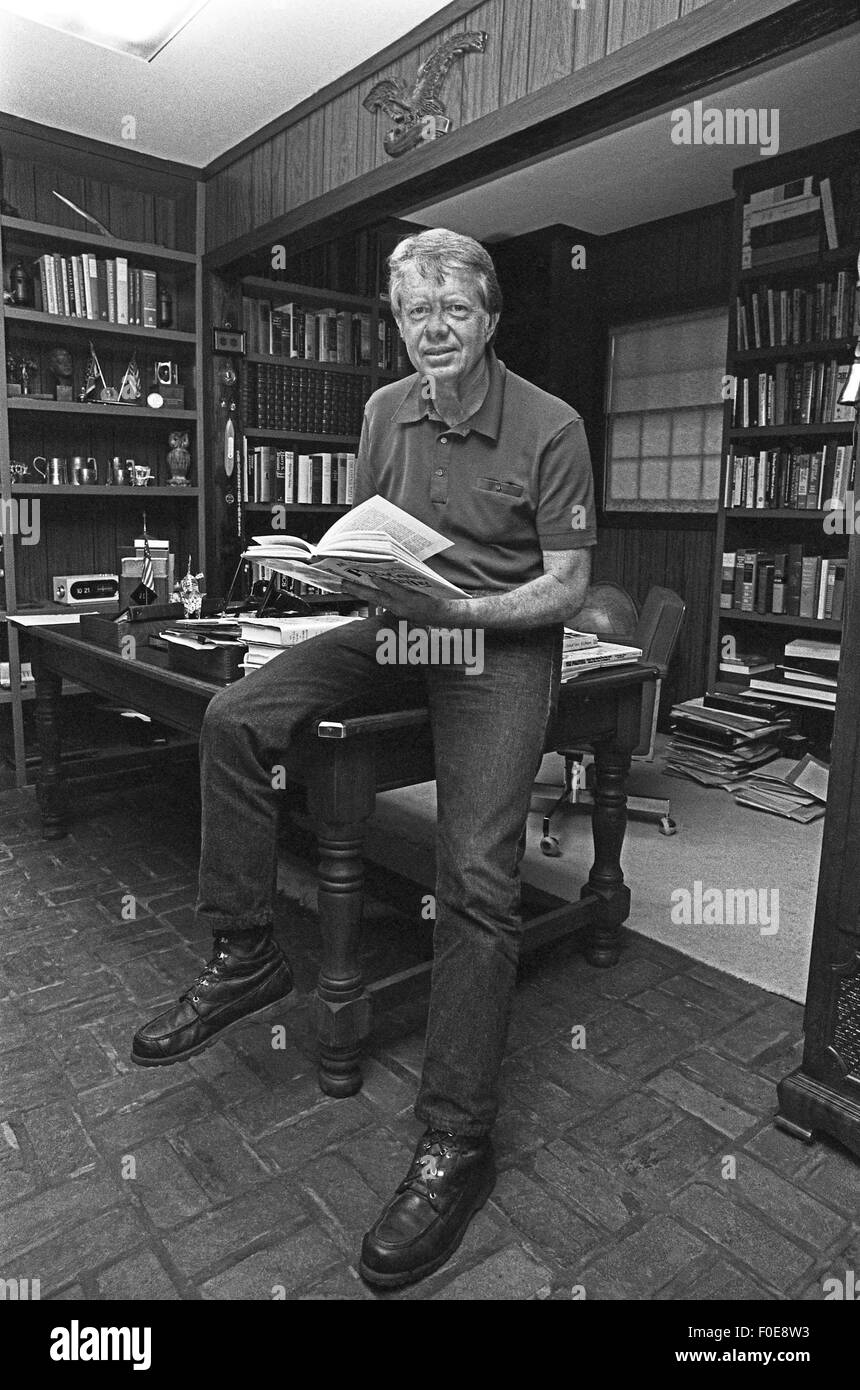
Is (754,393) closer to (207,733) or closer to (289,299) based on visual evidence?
(289,299)

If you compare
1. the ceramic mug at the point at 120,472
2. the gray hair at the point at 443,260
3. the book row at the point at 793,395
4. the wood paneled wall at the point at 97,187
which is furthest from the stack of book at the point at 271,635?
the book row at the point at 793,395

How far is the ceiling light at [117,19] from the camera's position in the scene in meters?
2.98

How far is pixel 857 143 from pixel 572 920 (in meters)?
3.84

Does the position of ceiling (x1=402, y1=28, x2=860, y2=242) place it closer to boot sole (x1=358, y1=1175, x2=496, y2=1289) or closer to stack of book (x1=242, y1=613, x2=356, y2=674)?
stack of book (x1=242, y1=613, x2=356, y2=674)

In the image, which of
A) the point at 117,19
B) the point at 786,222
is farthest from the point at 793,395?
the point at 117,19

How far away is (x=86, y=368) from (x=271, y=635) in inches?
114

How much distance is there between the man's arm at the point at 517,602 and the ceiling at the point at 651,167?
2.80 m

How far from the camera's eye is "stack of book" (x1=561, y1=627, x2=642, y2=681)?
2147 mm

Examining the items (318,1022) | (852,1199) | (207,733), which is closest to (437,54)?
(207,733)

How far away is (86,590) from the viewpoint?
4176 millimetres

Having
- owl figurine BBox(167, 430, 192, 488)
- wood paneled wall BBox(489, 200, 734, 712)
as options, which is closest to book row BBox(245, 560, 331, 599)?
owl figurine BBox(167, 430, 192, 488)

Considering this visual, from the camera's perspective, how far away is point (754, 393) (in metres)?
4.54

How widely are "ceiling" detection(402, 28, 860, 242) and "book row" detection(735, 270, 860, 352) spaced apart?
624mm

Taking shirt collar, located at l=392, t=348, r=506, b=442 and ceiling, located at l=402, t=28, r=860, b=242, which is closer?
shirt collar, located at l=392, t=348, r=506, b=442
